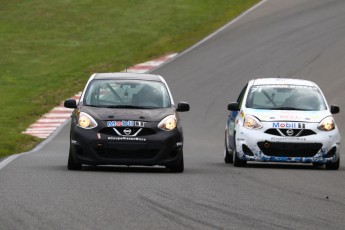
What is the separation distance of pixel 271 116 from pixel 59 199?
7460 millimetres

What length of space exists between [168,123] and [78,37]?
108 feet

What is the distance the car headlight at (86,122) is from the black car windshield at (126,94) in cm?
60

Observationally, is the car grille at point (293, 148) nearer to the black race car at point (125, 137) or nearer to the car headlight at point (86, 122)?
the black race car at point (125, 137)

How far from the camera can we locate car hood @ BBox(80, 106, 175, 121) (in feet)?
57.5

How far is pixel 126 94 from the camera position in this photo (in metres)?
18.5

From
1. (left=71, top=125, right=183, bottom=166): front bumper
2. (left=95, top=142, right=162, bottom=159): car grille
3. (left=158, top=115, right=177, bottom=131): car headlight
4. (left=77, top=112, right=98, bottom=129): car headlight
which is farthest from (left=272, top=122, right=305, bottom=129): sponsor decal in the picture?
(left=77, top=112, right=98, bottom=129): car headlight

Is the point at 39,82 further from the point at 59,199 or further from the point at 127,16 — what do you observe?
the point at 59,199

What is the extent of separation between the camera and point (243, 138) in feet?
63.5

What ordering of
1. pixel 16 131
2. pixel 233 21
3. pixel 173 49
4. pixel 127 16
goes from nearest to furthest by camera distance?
1. pixel 16 131
2. pixel 173 49
3. pixel 233 21
4. pixel 127 16

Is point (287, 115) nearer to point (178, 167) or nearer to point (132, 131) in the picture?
point (178, 167)

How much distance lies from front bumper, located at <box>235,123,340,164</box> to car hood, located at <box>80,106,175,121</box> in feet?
6.07

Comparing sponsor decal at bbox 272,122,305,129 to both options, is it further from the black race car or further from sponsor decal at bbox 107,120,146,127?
sponsor decal at bbox 107,120,146,127

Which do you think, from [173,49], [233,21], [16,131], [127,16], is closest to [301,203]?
[16,131]

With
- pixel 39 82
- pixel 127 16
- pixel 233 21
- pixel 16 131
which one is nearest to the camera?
pixel 16 131
